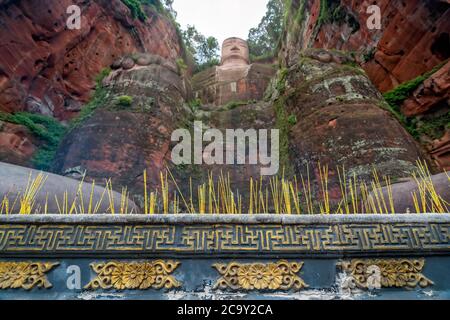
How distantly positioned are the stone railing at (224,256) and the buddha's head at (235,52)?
75.5 feet

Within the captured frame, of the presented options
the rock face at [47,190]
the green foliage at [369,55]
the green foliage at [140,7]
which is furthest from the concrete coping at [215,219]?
the green foliage at [140,7]

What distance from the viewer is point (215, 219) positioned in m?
3.29

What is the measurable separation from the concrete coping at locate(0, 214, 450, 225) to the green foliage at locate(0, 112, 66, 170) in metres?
6.48

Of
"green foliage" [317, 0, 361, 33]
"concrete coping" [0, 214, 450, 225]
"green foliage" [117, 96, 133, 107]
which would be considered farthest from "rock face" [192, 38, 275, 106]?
"concrete coping" [0, 214, 450, 225]

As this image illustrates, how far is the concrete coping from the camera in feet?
10.7

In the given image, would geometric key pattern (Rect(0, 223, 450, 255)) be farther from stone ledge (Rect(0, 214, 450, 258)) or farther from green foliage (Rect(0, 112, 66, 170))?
green foliage (Rect(0, 112, 66, 170))

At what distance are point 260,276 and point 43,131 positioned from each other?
8658mm

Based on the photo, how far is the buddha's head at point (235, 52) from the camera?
25.8m

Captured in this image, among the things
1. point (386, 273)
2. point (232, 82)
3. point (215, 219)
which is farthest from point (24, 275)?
point (232, 82)

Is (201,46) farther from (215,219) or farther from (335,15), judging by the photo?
(215,219)

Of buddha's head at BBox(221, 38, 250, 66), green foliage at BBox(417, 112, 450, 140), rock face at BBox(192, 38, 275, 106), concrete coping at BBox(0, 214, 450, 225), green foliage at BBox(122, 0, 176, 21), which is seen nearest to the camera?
concrete coping at BBox(0, 214, 450, 225)

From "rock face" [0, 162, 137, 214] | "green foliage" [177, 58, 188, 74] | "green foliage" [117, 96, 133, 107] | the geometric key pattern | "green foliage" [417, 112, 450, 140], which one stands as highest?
"green foliage" [177, 58, 188, 74]

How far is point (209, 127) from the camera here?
12.2 meters
